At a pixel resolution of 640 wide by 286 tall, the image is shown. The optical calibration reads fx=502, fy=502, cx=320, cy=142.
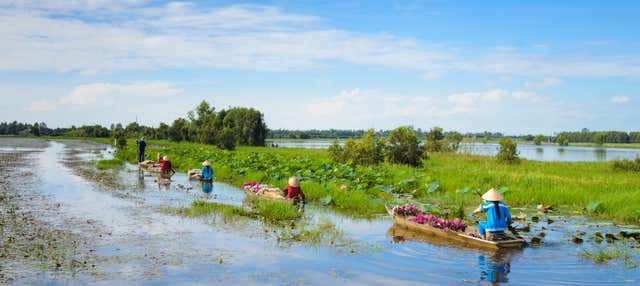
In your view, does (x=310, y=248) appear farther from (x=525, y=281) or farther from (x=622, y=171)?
(x=622, y=171)

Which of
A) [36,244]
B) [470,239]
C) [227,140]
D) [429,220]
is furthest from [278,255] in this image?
[227,140]

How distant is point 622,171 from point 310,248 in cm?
2215

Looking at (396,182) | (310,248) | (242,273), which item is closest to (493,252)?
(310,248)

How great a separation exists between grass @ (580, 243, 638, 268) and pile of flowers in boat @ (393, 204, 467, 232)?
2.43 m

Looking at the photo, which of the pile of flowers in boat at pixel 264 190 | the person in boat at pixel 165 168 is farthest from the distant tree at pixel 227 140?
the pile of flowers in boat at pixel 264 190

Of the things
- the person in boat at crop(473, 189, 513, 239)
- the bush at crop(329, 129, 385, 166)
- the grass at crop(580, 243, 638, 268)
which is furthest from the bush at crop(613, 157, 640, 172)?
the person in boat at crop(473, 189, 513, 239)

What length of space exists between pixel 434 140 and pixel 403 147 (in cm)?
1398

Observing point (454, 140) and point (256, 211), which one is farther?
point (454, 140)

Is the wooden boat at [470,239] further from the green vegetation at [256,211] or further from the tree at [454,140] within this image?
the tree at [454,140]

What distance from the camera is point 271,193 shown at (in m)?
15.9

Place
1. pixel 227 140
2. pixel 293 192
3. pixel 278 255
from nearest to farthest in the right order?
1. pixel 278 255
2. pixel 293 192
3. pixel 227 140

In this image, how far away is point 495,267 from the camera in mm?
8844

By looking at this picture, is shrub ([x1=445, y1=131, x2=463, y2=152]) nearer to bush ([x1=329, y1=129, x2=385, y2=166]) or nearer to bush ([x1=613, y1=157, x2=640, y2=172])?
bush ([x1=329, y1=129, x2=385, y2=166])

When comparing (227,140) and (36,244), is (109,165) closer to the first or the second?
(36,244)
